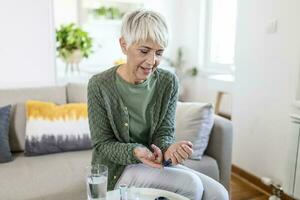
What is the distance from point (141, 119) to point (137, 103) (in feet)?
0.22

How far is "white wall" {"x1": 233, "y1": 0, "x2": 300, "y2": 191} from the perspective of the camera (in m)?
1.93

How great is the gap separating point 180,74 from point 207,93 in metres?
0.51

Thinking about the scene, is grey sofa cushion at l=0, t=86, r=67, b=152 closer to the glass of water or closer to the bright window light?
the glass of water

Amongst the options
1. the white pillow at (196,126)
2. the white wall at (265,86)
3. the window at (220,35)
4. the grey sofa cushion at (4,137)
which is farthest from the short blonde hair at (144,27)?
the window at (220,35)

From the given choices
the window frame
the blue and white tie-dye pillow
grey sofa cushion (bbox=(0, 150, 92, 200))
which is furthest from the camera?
the window frame

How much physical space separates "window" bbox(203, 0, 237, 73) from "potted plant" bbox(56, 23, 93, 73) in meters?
1.31

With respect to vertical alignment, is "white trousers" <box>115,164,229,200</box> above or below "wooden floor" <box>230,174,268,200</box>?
above

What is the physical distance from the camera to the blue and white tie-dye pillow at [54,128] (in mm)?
1729

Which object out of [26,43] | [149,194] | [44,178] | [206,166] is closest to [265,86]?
[206,166]

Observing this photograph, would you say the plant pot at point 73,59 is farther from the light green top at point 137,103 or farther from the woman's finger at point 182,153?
the woman's finger at point 182,153

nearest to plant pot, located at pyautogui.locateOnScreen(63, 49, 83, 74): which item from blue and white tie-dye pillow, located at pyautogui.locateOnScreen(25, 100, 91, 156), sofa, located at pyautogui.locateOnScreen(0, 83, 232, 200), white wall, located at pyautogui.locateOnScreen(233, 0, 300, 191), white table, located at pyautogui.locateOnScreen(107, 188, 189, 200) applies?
sofa, located at pyautogui.locateOnScreen(0, 83, 232, 200)

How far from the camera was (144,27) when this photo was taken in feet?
3.51

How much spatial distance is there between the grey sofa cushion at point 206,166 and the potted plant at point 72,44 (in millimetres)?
1697

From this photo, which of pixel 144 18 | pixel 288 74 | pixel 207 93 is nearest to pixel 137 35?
pixel 144 18
